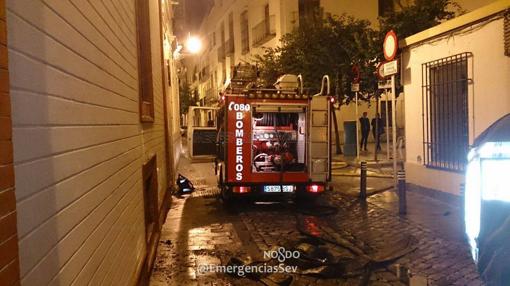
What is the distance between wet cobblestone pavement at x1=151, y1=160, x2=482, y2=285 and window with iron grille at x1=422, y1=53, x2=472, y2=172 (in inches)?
64.8

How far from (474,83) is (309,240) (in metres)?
4.51

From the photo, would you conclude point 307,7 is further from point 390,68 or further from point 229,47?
point 390,68

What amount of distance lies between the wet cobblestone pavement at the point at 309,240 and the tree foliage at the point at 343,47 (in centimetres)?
802

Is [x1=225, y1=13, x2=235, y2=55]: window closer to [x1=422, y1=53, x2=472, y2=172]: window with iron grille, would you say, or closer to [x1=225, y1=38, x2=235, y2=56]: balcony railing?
[x1=225, y1=38, x2=235, y2=56]: balcony railing

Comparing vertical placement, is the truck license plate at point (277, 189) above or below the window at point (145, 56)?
below

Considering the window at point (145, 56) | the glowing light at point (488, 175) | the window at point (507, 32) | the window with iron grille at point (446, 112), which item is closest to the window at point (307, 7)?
the window with iron grille at point (446, 112)

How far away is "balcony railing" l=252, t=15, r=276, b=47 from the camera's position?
2860cm

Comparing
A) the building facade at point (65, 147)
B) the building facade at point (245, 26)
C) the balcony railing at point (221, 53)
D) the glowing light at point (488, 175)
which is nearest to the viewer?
the building facade at point (65, 147)

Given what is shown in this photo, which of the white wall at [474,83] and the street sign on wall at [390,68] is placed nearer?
the white wall at [474,83]

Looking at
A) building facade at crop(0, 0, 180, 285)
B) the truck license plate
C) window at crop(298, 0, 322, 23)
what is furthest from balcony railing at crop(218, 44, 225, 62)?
building facade at crop(0, 0, 180, 285)

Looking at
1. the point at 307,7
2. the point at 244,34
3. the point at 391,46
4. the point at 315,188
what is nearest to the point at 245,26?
the point at 244,34

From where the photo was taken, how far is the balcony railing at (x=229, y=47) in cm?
3914

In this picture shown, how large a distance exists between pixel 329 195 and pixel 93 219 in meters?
9.19

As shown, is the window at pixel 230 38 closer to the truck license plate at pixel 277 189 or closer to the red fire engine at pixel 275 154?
the red fire engine at pixel 275 154
